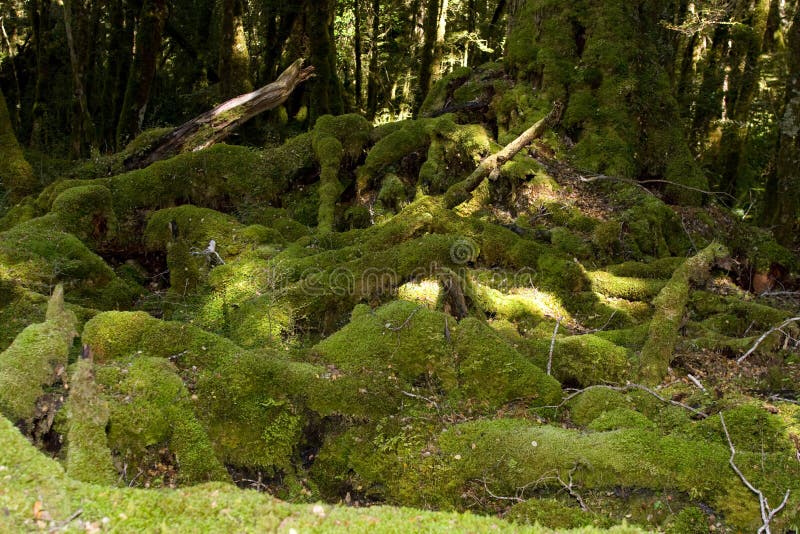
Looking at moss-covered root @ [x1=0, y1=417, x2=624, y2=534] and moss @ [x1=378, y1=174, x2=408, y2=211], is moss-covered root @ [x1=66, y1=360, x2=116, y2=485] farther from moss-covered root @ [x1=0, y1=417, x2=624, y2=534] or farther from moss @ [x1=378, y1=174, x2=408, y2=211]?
moss @ [x1=378, y1=174, x2=408, y2=211]

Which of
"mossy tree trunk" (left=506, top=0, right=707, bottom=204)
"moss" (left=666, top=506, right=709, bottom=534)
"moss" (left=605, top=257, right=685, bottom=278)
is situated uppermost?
"mossy tree trunk" (left=506, top=0, right=707, bottom=204)

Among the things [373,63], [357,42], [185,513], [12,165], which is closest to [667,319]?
[185,513]

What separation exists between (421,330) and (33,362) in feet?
10.7

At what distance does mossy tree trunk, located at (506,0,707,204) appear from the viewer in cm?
1130

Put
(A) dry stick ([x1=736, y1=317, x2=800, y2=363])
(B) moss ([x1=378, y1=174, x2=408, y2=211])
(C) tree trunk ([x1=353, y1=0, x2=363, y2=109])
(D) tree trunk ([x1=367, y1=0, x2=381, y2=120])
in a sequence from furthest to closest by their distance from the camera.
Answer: (D) tree trunk ([x1=367, y1=0, x2=381, y2=120]), (C) tree trunk ([x1=353, y1=0, x2=363, y2=109]), (B) moss ([x1=378, y1=174, x2=408, y2=211]), (A) dry stick ([x1=736, y1=317, x2=800, y2=363])

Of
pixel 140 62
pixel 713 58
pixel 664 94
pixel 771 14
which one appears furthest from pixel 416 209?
pixel 713 58

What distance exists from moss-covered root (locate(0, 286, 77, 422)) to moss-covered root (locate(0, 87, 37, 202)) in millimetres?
7938

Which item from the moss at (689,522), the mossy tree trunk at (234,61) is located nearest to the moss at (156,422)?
the moss at (689,522)

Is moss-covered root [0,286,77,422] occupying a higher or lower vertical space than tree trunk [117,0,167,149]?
lower

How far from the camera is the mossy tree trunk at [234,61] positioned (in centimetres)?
1465

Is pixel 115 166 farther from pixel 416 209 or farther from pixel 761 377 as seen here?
pixel 761 377

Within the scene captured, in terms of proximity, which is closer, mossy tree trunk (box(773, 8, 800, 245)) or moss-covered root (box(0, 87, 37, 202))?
mossy tree trunk (box(773, 8, 800, 245))

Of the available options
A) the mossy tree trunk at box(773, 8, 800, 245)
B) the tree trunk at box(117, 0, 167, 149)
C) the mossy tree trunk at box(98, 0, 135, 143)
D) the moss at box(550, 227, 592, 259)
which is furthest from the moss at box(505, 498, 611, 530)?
the mossy tree trunk at box(98, 0, 135, 143)

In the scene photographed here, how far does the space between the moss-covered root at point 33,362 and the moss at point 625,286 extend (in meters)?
6.71
